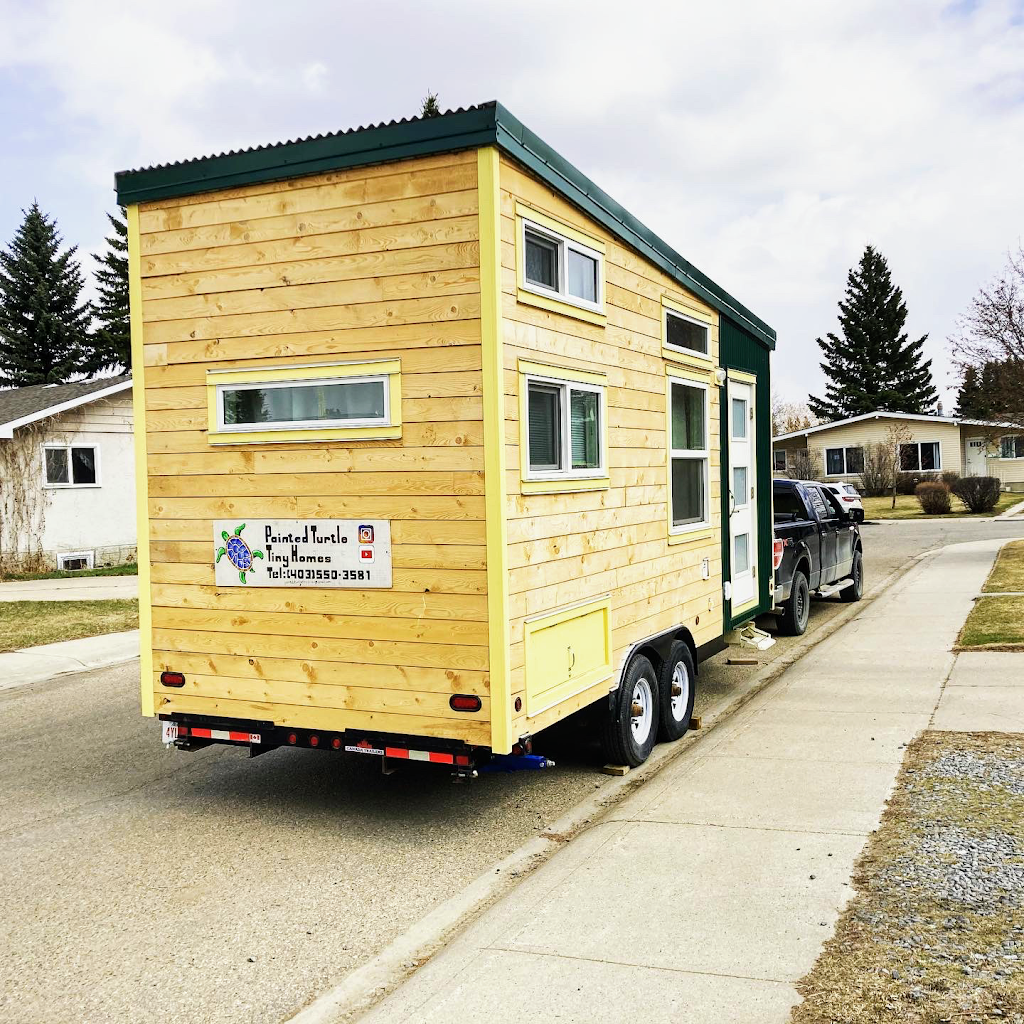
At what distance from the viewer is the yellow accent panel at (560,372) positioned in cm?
568

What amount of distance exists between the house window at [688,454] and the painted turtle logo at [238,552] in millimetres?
3223

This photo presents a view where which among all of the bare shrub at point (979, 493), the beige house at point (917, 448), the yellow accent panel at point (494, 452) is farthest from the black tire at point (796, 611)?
the beige house at point (917, 448)

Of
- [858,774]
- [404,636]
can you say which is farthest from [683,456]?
[404,636]

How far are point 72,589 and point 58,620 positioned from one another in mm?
4042

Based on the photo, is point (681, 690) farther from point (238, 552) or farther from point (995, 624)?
point (995, 624)

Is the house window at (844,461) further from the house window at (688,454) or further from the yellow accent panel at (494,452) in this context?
the yellow accent panel at (494,452)

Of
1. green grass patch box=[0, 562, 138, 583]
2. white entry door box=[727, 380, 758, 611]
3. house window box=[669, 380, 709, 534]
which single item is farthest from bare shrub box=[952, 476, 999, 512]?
house window box=[669, 380, 709, 534]

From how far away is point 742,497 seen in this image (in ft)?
31.9

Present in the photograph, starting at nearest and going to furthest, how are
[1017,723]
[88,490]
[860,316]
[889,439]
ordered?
[1017,723] < [88,490] < [889,439] < [860,316]

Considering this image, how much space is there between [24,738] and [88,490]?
1463 cm

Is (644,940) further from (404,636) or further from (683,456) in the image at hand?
(683,456)

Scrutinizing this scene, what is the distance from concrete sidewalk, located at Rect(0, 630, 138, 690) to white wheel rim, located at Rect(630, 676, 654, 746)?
22.1 feet

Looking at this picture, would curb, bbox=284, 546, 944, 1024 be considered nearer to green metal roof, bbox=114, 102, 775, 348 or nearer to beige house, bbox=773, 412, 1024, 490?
green metal roof, bbox=114, 102, 775, 348

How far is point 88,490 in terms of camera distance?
72.1 feet
